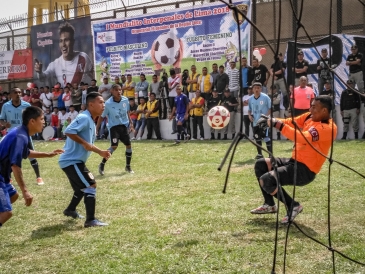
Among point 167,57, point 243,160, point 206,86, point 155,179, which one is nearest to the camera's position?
point 155,179

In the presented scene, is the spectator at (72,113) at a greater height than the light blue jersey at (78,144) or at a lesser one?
lesser

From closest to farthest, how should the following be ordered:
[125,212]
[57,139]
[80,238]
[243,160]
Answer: [80,238] → [125,212] → [243,160] → [57,139]

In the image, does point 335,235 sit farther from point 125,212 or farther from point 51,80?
point 51,80

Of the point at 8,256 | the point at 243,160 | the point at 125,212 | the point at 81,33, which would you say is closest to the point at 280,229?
the point at 125,212

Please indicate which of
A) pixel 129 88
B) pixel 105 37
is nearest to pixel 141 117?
pixel 129 88

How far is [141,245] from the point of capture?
484 centimetres

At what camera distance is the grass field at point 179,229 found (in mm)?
4270

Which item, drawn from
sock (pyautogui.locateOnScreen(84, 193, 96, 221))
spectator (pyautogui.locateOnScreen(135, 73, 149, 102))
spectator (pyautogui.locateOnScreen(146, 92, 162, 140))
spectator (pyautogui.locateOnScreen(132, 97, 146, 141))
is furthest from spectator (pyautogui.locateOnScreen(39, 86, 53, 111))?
sock (pyautogui.locateOnScreen(84, 193, 96, 221))

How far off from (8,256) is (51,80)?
19.0 metres

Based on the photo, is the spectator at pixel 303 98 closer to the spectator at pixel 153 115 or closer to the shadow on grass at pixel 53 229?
the spectator at pixel 153 115

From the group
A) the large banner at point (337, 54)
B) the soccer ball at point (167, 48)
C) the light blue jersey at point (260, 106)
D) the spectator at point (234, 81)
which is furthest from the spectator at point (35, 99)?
the light blue jersey at point (260, 106)

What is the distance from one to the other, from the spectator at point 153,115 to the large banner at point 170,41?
162 cm

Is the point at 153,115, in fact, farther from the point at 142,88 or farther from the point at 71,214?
the point at 71,214

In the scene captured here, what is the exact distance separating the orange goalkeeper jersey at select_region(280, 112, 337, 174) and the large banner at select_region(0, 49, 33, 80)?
2076cm
